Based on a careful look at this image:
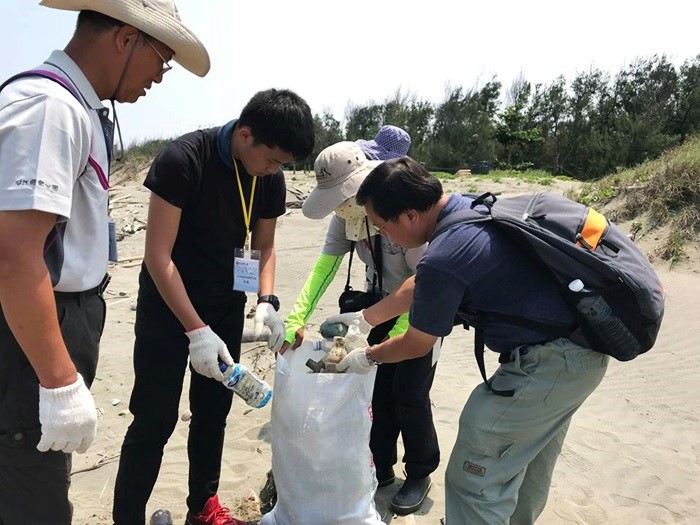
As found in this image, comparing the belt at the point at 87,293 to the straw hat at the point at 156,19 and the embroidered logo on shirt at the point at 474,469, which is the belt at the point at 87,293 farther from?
the embroidered logo on shirt at the point at 474,469

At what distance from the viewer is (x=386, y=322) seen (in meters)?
2.72

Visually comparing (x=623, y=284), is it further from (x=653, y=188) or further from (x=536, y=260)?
(x=653, y=188)

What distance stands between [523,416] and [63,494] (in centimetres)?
147

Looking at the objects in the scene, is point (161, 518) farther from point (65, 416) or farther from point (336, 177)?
point (336, 177)

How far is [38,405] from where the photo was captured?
1.43 meters

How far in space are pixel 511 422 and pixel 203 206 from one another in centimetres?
138

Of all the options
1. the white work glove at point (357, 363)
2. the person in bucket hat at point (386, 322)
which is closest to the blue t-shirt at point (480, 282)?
the white work glove at point (357, 363)

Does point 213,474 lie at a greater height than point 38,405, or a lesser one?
lesser

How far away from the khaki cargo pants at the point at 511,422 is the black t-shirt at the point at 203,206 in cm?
112

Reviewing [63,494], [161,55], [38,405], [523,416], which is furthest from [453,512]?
[161,55]

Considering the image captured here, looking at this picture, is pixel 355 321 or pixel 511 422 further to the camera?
pixel 355 321

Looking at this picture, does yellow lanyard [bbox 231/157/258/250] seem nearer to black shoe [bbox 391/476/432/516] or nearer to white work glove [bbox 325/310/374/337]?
white work glove [bbox 325/310/374/337]

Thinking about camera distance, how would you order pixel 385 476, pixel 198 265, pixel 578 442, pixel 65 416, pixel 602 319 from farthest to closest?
pixel 578 442 < pixel 385 476 < pixel 198 265 < pixel 602 319 < pixel 65 416

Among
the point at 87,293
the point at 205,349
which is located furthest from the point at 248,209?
the point at 87,293
